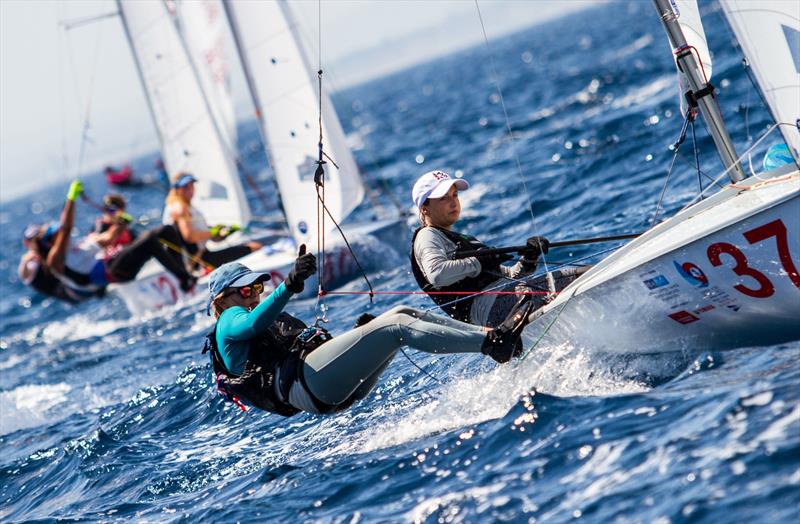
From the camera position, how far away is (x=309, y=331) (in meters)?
4.93

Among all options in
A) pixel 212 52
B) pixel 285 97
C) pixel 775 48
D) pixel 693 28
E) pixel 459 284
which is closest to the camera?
pixel 775 48

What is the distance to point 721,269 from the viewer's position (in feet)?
13.3

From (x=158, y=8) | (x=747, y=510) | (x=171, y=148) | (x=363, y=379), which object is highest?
(x=158, y=8)

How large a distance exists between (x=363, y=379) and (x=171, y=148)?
8.09 meters

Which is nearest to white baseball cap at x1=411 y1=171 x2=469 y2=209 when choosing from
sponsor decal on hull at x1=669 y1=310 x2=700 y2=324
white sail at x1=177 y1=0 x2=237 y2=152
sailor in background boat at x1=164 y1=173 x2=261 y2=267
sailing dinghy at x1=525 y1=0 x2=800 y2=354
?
sailing dinghy at x1=525 y1=0 x2=800 y2=354

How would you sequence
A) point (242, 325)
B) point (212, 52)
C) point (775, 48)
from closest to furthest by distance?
point (775, 48) → point (242, 325) → point (212, 52)

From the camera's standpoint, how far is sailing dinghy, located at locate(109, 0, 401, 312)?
923 centimetres

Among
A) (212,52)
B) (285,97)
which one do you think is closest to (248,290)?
(285,97)

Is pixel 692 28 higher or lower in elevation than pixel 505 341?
higher

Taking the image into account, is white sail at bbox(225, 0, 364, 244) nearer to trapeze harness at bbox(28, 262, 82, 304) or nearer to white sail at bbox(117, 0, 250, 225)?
white sail at bbox(117, 0, 250, 225)

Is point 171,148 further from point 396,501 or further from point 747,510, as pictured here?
point 747,510

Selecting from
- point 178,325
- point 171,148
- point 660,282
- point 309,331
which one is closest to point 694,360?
point 660,282

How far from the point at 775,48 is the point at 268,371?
2.68 m

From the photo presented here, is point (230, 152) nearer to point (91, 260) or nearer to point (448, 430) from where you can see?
point (91, 260)
